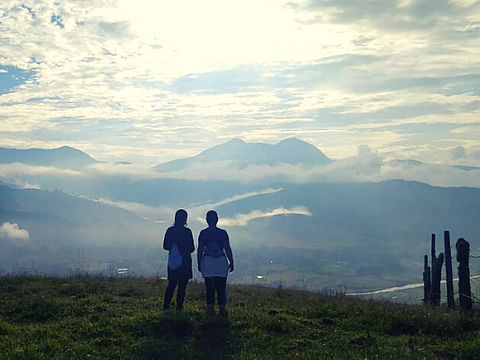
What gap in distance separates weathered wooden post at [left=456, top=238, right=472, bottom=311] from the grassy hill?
0.63 m

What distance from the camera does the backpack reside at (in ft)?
39.7

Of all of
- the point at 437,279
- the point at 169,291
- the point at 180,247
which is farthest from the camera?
the point at 437,279

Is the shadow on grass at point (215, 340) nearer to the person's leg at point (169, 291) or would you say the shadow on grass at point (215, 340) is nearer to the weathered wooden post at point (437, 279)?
the person's leg at point (169, 291)

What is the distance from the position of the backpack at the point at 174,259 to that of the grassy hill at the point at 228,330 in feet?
3.52

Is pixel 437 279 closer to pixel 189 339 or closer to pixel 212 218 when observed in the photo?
pixel 212 218

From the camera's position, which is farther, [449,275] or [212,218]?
[449,275]

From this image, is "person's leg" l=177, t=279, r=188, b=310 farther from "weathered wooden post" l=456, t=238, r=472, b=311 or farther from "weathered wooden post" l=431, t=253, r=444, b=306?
"weathered wooden post" l=431, t=253, r=444, b=306

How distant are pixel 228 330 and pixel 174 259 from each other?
2.40 metres

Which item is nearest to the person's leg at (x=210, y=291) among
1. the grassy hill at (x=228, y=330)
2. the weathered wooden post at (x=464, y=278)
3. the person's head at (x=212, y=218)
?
the grassy hill at (x=228, y=330)

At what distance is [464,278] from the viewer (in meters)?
12.4

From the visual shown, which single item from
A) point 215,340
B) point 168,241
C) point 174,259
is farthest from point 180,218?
point 215,340

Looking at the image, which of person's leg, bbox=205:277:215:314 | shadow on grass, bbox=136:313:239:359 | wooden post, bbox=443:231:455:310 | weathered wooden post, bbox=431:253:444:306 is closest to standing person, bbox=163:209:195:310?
person's leg, bbox=205:277:215:314

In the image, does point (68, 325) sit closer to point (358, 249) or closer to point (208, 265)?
point (208, 265)

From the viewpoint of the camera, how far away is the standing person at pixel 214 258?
39.4 ft
